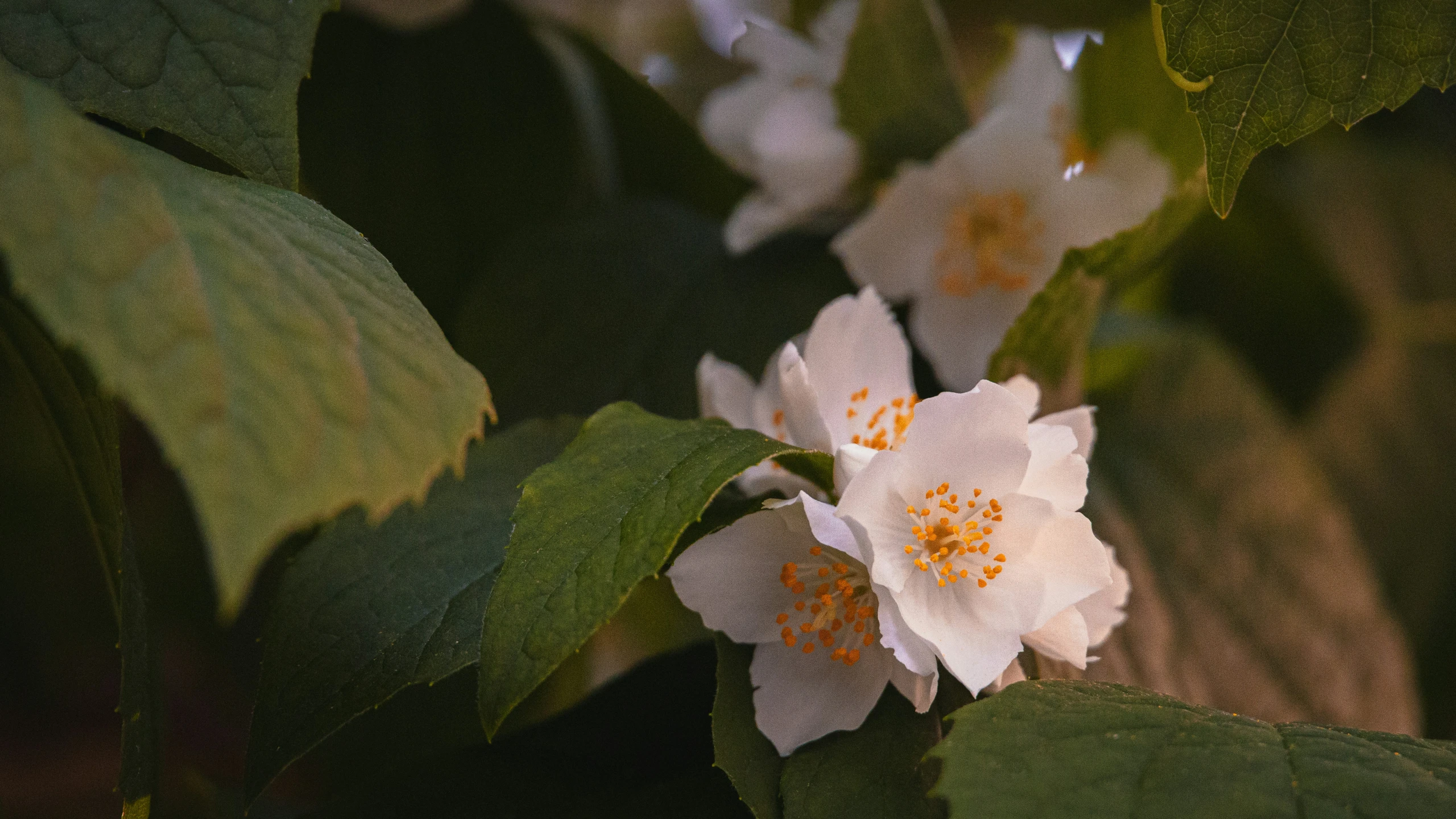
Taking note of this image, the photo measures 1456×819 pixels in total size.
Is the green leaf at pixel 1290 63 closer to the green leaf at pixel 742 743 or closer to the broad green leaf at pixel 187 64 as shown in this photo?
the green leaf at pixel 742 743

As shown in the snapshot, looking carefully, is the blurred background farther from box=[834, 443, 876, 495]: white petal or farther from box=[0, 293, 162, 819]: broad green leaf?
box=[834, 443, 876, 495]: white petal

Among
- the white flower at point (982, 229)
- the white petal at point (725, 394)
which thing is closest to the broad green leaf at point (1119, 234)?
the white flower at point (982, 229)

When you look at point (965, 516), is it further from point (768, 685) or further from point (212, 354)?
point (212, 354)

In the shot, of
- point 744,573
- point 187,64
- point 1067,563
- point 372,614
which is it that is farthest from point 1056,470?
point 187,64

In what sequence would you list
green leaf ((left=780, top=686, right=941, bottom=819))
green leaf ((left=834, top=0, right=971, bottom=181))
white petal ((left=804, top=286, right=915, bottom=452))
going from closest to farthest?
green leaf ((left=780, top=686, right=941, bottom=819))
white petal ((left=804, top=286, right=915, bottom=452))
green leaf ((left=834, top=0, right=971, bottom=181))

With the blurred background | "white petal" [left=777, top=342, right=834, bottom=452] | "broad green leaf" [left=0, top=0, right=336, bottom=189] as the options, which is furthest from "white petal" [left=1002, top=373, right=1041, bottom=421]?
"broad green leaf" [left=0, top=0, right=336, bottom=189]

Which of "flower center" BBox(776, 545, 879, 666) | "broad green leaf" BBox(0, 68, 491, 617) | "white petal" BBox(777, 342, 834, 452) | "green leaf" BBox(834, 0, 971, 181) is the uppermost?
"broad green leaf" BBox(0, 68, 491, 617)

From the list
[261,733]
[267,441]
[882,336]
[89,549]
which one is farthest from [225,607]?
[89,549]
